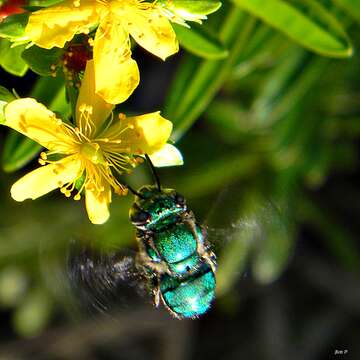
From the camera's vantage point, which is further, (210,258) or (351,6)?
(351,6)

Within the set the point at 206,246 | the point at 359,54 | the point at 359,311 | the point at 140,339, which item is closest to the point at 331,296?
the point at 359,311

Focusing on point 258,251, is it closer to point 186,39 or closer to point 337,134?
point 337,134

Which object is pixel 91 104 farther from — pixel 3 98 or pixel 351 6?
pixel 351 6

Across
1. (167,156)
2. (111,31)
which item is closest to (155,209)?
(167,156)

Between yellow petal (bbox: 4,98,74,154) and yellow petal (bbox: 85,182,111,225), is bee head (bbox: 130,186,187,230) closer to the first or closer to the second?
yellow petal (bbox: 85,182,111,225)

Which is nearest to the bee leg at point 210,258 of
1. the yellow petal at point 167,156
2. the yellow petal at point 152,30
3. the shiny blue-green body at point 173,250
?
the shiny blue-green body at point 173,250

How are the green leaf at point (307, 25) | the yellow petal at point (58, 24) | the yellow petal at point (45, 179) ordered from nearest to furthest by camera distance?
the yellow petal at point (58, 24) < the yellow petal at point (45, 179) < the green leaf at point (307, 25)

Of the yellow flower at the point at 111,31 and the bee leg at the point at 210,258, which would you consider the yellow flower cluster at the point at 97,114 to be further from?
the bee leg at the point at 210,258
